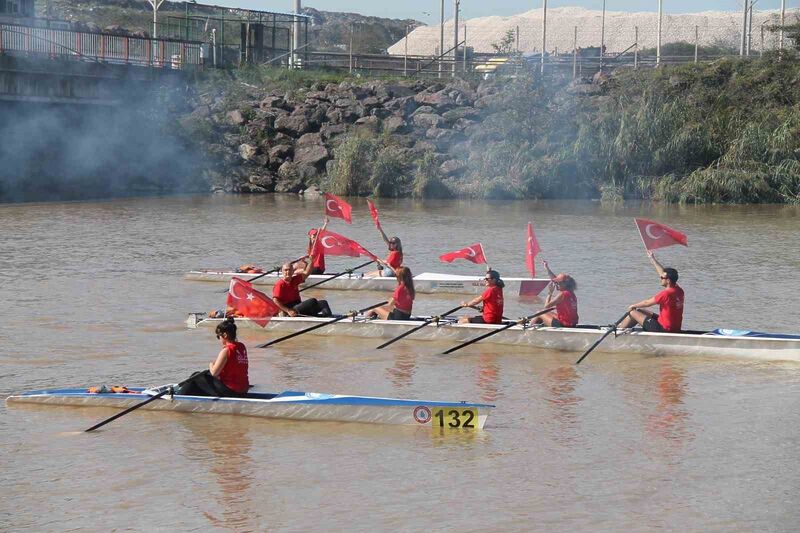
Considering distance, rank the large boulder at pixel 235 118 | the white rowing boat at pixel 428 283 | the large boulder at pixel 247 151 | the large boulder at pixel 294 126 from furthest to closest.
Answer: the large boulder at pixel 235 118
the large boulder at pixel 294 126
the large boulder at pixel 247 151
the white rowing boat at pixel 428 283

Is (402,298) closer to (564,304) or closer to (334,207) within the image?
(564,304)

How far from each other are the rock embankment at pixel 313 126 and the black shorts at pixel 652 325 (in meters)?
27.1

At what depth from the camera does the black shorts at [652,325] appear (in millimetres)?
15578

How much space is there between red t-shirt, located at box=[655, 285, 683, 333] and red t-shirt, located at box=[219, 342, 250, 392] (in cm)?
599

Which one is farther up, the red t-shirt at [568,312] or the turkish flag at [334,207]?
the turkish flag at [334,207]

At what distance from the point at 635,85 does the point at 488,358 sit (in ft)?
101

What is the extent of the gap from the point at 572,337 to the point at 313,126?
3177 cm

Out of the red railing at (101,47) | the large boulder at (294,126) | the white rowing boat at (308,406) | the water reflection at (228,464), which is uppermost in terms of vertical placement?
the red railing at (101,47)

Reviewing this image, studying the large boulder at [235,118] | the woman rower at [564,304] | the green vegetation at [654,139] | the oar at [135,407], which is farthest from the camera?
the large boulder at [235,118]

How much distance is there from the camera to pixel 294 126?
46.1m

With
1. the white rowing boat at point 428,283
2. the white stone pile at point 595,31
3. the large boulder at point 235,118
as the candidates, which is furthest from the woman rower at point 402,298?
the white stone pile at point 595,31

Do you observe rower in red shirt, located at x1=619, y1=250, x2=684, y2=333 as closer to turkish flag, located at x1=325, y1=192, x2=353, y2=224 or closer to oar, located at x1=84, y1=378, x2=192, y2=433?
turkish flag, located at x1=325, y1=192, x2=353, y2=224

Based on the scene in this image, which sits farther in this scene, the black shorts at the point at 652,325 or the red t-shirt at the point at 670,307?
the black shorts at the point at 652,325

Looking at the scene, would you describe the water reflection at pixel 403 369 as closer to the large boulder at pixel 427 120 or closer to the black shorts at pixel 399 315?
the black shorts at pixel 399 315
